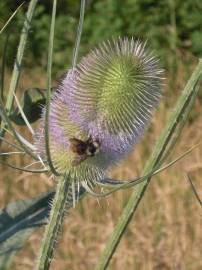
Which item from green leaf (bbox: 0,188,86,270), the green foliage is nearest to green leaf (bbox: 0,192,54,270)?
green leaf (bbox: 0,188,86,270)

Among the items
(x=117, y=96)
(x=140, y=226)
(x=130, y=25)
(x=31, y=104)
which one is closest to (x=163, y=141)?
(x=117, y=96)

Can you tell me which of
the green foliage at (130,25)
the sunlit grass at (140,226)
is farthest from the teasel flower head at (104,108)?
the green foliage at (130,25)

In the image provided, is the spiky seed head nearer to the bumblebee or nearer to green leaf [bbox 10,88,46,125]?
the bumblebee

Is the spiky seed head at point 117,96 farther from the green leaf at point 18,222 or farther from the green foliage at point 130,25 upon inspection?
the green foliage at point 130,25

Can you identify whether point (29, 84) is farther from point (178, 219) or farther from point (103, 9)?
point (178, 219)

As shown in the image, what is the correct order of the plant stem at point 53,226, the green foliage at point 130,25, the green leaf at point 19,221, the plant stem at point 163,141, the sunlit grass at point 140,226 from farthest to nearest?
the green foliage at point 130,25
the sunlit grass at point 140,226
the green leaf at point 19,221
the plant stem at point 53,226
the plant stem at point 163,141
